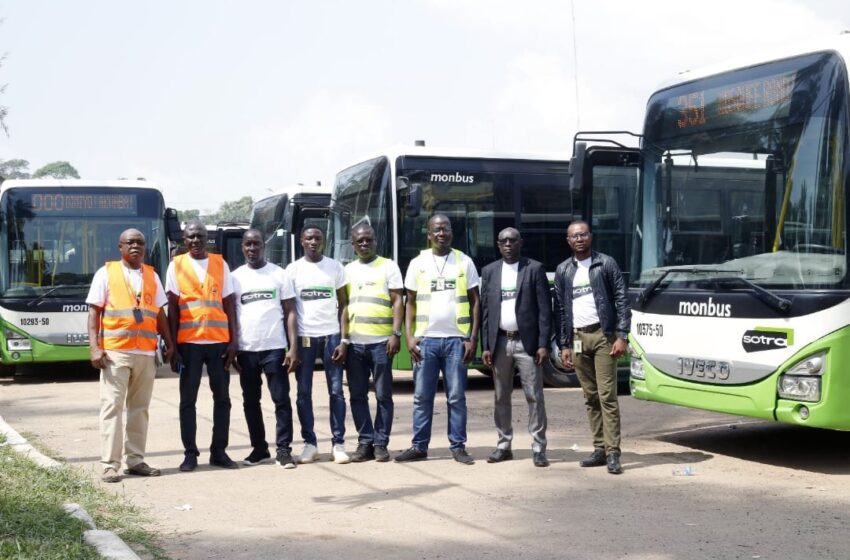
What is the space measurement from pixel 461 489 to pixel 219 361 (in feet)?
7.45

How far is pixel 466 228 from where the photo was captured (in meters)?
15.0

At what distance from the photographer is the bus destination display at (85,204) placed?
57.7 ft

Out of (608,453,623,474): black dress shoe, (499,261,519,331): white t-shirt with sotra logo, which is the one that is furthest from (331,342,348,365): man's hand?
(608,453,623,474): black dress shoe

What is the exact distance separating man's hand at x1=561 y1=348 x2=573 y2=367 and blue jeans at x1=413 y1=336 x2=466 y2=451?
0.83 m

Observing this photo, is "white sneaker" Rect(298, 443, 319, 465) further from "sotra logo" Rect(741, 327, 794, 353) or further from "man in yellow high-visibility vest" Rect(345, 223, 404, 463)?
"sotra logo" Rect(741, 327, 794, 353)

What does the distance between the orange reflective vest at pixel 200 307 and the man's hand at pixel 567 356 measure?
8.95 ft

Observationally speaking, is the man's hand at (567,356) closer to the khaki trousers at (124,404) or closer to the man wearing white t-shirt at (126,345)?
the man wearing white t-shirt at (126,345)

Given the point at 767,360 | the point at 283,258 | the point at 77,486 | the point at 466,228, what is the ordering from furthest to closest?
1. the point at 283,258
2. the point at 466,228
3. the point at 767,360
4. the point at 77,486

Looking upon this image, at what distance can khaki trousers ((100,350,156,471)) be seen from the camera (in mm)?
8453

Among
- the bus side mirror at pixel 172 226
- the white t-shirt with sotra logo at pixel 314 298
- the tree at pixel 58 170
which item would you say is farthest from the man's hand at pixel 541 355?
the tree at pixel 58 170

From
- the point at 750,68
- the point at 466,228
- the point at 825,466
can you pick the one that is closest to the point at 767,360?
the point at 825,466

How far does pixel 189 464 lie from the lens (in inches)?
351

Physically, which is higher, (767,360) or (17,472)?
(767,360)

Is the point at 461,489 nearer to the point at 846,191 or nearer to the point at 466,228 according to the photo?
the point at 846,191
